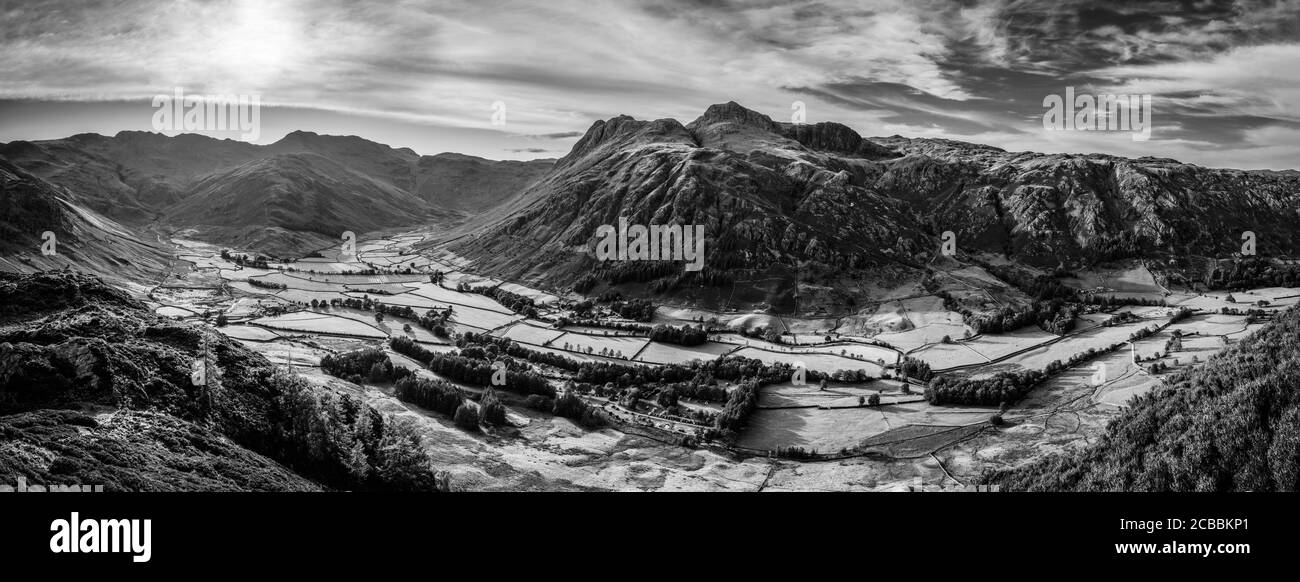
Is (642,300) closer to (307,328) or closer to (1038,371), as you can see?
(307,328)

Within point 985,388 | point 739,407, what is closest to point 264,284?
point 739,407

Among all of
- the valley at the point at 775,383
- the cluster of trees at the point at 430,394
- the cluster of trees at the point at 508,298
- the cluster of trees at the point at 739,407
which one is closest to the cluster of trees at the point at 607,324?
the valley at the point at 775,383

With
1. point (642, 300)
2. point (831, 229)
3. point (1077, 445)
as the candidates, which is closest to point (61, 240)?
point (642, 300)

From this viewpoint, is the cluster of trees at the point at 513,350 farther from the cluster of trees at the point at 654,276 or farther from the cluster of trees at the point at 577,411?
the cluster of trees at the point at 654,276

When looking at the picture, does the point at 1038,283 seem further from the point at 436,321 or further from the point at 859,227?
the point at 436,321

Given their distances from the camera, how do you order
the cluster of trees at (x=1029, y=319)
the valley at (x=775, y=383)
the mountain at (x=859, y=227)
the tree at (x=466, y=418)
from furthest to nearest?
the mountain at (x=859, y=227)
the cluster of trees at (x=1029, y=319)
the tree at (x=466, y=418)
the valley at (x=775, y=383)

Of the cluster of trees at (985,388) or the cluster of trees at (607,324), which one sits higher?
the cluster of trees at (607,324)
